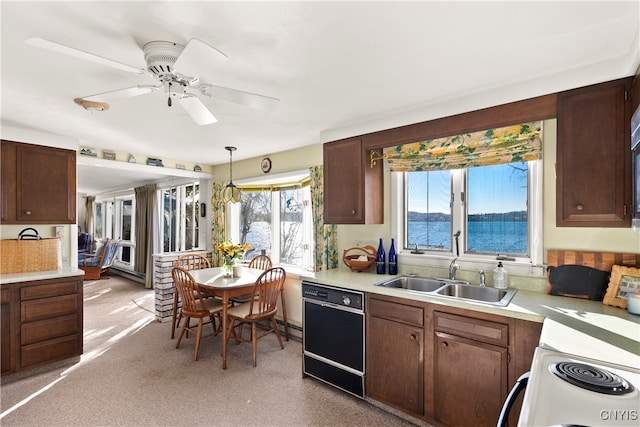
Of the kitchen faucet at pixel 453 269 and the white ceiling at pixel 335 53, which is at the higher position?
the white ceiling at pixel 335 53

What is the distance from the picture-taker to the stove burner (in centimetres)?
100

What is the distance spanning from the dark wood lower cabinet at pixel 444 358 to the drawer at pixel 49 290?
2.83m

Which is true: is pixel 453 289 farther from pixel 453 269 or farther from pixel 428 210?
pixel 428 210

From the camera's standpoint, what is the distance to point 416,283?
9.18 feet

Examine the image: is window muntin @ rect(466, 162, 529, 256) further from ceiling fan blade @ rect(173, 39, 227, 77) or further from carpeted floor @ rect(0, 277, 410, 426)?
ceiling fan blade @ rect(173, 39, 227, 77)

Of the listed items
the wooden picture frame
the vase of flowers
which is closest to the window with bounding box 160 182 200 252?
the vase of flowers

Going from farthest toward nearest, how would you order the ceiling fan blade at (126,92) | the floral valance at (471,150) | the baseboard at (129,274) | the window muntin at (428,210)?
the baseboard at (129,274), the window muntin at (428,210), the floral valance at (471,150), the ceiling fan blade at (126,92)

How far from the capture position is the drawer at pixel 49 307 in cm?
285

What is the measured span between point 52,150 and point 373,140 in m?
3.23

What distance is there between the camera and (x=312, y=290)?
110 inches

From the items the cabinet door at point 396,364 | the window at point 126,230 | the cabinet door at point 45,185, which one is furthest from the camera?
the window at point 126,230

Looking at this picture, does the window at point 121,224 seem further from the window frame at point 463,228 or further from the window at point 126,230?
the window frame at point 463,228

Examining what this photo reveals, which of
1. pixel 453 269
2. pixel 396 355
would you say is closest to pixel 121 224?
pixel 396 355

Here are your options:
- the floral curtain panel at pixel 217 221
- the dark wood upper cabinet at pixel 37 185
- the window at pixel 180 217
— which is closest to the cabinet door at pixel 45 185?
the dark wood upper cabinet at pixel 37 185
